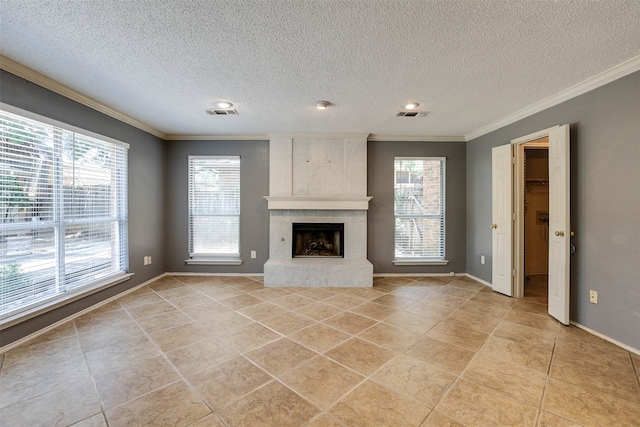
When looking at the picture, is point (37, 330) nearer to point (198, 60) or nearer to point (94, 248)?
point (94, 248)

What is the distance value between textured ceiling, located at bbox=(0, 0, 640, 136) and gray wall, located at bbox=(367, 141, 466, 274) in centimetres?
136

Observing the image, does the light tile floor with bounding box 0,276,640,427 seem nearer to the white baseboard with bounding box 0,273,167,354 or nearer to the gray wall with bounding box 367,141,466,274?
the white baseboard with bounding box 0,273,167,354

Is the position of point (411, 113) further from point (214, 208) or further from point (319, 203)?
point (214, 208)

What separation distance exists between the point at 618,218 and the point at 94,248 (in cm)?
553

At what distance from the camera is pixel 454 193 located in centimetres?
451

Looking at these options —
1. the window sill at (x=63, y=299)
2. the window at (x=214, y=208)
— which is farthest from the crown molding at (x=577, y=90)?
the window sill at (x=63, y=299)

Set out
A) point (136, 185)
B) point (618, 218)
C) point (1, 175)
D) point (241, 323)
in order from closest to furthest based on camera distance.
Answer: point (1, 175)
point (618, 218)
point (241, 323)
point (136, 185)

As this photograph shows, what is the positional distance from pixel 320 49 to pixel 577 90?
8.87ft

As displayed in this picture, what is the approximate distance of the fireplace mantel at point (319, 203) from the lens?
Answer: 425 centimetres

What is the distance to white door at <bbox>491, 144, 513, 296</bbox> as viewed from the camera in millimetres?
3494

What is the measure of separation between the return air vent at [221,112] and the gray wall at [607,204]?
386cm

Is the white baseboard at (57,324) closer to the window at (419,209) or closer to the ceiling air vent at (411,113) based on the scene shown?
the window at (419,209)

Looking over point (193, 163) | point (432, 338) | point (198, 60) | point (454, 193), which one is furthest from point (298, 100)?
point (454, 193)

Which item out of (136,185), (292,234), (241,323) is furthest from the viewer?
(292,234)
